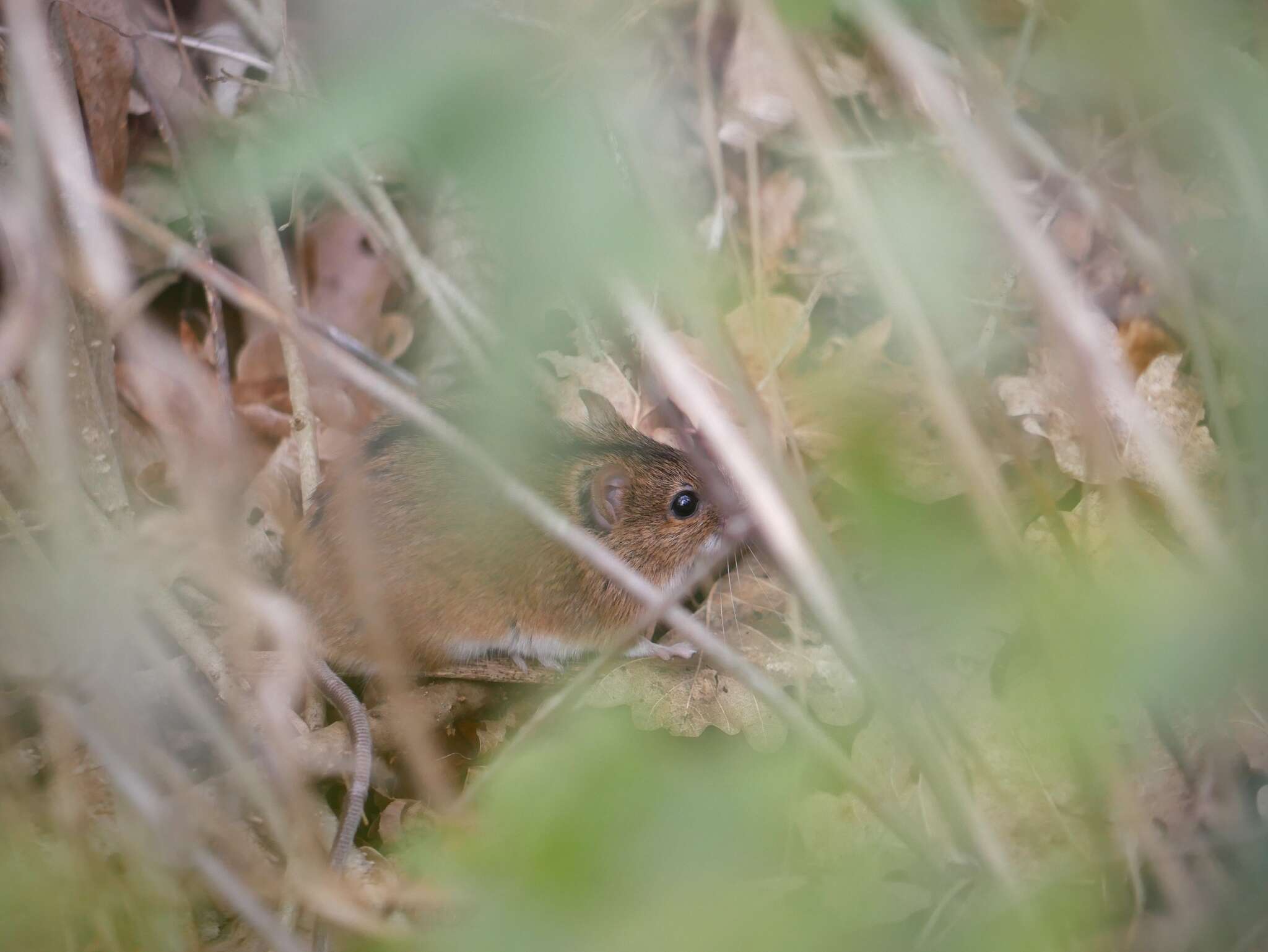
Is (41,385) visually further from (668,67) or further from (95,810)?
(668,67)

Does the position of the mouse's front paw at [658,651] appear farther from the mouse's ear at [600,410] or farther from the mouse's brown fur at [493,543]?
the mouse's ear at [600,410]

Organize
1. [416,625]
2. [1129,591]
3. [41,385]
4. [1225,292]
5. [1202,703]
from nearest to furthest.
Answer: [1129,591], [1202,703], [41,385], [1225,292], [416,625]

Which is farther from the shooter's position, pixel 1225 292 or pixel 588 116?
pixel 1225 292

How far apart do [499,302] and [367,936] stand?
996mm

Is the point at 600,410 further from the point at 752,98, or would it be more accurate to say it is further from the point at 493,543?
the point at 752,98

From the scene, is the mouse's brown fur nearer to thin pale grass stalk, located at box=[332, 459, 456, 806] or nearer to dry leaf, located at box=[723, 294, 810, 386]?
dry leaf, located at box=[723, 294, 810, 386]

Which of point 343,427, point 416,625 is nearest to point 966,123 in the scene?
point 416,625

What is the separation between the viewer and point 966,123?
136 centimetres

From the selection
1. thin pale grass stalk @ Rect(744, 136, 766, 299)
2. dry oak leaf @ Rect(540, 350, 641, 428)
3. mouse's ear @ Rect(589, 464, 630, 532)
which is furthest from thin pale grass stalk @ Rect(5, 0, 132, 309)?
dry oak leaf @ Rect(540, 350, 641, 428)

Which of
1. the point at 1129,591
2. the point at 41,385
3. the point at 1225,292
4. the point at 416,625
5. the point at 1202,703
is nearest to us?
the point at 1129,591

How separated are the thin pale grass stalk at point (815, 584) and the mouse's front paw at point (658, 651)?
2.10m

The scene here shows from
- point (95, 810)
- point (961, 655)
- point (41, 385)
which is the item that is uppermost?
point (41, 385)

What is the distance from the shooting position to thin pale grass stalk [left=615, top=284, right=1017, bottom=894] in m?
1.32

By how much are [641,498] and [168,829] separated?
2705mm
